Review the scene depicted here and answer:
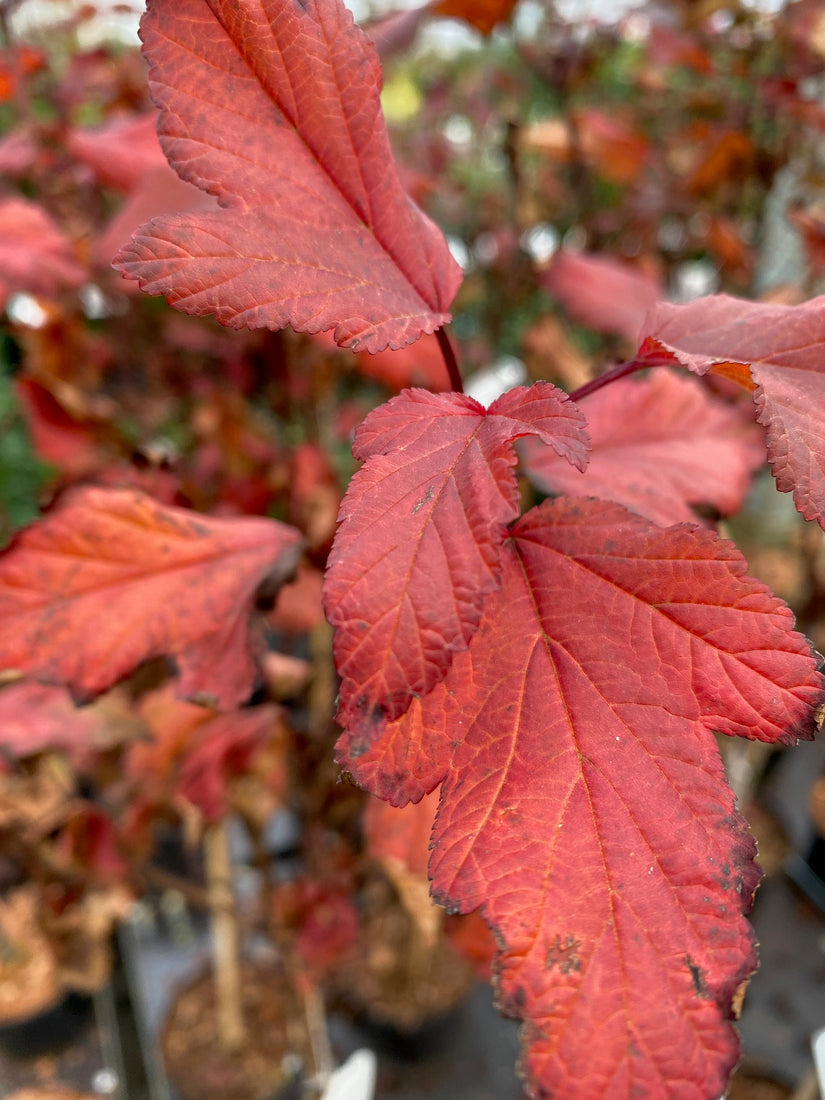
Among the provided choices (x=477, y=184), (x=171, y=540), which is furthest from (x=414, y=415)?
(x=477, y=184)

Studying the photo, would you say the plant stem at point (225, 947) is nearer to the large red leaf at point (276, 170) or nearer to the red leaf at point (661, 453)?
the red leaf at point (661, 453)

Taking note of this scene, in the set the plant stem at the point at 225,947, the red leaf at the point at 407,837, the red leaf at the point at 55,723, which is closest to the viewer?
the red leaf at the point at 407,837

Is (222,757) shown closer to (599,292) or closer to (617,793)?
(617,793)

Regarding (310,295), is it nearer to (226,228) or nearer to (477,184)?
Result: (226,228)

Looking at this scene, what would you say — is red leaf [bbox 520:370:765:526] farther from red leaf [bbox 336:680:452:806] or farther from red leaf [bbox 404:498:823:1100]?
red leaf [bbox 336:680:452:806]

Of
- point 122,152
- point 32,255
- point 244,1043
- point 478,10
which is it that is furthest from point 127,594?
point 244,1043

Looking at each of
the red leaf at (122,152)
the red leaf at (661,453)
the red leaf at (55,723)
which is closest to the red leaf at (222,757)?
the red leaf at (55,723)
